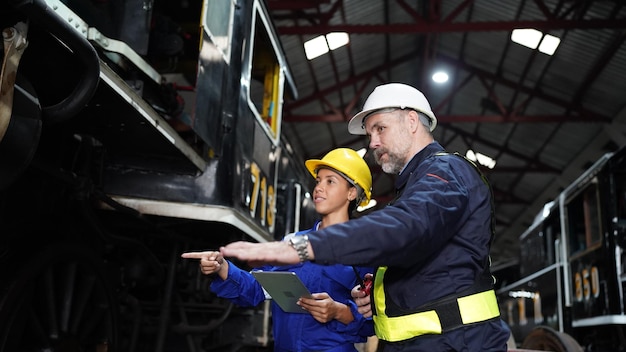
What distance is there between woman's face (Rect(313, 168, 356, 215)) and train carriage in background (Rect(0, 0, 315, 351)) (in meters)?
0.97

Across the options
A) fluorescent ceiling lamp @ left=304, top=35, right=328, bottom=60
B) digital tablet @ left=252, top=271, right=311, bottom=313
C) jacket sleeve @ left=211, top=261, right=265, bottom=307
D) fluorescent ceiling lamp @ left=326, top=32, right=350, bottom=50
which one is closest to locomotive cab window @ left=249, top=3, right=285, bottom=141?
Result: jacket sleeve @ left=211, top=261, right=265, bottom=307

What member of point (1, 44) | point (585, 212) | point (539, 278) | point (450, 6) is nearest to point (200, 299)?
point (1, 44)

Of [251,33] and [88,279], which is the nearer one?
[88,279]

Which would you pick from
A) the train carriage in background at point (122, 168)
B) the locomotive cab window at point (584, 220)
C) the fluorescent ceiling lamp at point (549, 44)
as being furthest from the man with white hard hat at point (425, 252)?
the fluorescent ceiling lamp at point (549, 44)

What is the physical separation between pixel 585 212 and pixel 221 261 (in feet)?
17.2

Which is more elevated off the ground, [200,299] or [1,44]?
[1,44]

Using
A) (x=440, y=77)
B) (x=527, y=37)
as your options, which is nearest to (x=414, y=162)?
(x=527, y=37)

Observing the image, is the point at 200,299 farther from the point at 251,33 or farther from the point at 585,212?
the point at 585,212

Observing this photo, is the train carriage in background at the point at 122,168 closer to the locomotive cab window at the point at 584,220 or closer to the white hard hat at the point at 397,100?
the white hard hat at the point at 397,100

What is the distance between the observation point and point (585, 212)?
6543mm

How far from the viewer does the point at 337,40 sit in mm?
14711

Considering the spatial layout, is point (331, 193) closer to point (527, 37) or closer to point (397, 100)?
point (397, 100)

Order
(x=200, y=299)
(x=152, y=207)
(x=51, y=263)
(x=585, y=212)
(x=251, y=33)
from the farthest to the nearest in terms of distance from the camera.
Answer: (x=585, y=212) → (x=200, y=299) → (x=251, y=33) → (x=152, y=207) → (x=51, y=263)

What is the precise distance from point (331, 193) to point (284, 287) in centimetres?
74
